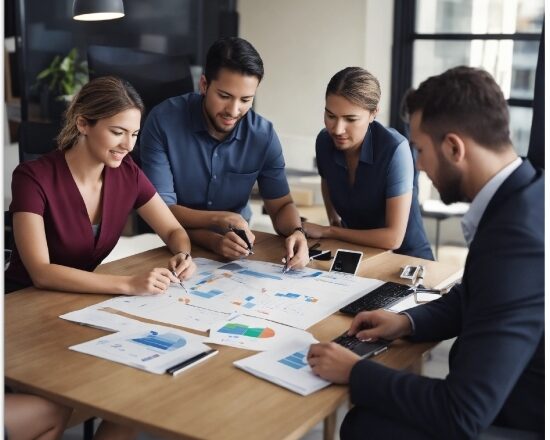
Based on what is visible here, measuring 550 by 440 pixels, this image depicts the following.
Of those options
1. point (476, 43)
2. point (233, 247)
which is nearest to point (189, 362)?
point (233, 247)

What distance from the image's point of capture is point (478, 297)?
1.44 metres

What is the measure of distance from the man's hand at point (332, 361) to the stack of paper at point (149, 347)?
25 cm

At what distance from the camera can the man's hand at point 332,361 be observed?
155 centimetres

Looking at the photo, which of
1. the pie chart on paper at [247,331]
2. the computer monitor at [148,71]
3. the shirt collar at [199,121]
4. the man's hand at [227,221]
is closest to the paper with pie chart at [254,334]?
the pie chart on paper at [247,331]

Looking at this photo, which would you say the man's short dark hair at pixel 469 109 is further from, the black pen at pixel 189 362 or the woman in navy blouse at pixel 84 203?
the woman in navy blouse at pixel 84 203

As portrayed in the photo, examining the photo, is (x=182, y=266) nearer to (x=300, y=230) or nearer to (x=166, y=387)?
(x=300, y=230)

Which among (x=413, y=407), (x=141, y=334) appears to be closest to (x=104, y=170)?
(x=141, y=334)

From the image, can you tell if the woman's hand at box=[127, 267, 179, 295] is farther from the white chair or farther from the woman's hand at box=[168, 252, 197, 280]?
the white chair

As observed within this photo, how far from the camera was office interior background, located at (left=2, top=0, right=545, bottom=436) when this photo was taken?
17.2 ft

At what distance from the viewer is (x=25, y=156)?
3064mm

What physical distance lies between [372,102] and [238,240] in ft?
2.22

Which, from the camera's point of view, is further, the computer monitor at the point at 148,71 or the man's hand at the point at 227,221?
the computer monitor at the point at 148,71

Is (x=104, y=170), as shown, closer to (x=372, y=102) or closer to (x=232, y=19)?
(x=372, y=102)

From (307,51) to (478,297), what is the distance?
431 cm
